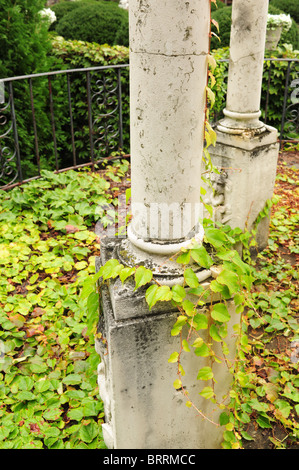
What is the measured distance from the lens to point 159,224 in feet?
6.02

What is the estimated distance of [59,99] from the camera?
5.98 m

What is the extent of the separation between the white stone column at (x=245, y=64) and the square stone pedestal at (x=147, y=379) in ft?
6.51

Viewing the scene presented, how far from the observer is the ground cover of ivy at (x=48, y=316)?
2385 mm

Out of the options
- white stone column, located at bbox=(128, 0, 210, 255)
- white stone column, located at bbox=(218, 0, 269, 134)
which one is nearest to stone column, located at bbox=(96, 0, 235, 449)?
white stone column, located at bbox=(128, 0, 210, 255)

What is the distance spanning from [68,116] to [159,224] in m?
5.35

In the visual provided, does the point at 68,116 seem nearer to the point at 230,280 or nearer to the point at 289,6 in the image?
the point at 230,280

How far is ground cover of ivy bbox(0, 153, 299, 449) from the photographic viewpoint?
236 centimetres

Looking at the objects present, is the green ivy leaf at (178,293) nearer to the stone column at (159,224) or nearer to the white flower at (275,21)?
the stone column at (159,224)

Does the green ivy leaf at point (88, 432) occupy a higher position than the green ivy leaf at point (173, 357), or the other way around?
the green ivy leaf at point (173, 357)

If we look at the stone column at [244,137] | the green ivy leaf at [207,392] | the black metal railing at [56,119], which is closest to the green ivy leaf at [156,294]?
the green ivy leaf at [207,392]

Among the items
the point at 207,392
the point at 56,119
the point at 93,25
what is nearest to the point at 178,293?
the point at 207,392

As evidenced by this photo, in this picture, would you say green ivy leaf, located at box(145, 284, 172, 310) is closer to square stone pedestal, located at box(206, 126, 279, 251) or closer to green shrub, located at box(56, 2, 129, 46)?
square stone pedestal, located at box(206, 126, 279, 251)

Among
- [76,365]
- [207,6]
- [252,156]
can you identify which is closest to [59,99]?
[252,156]
